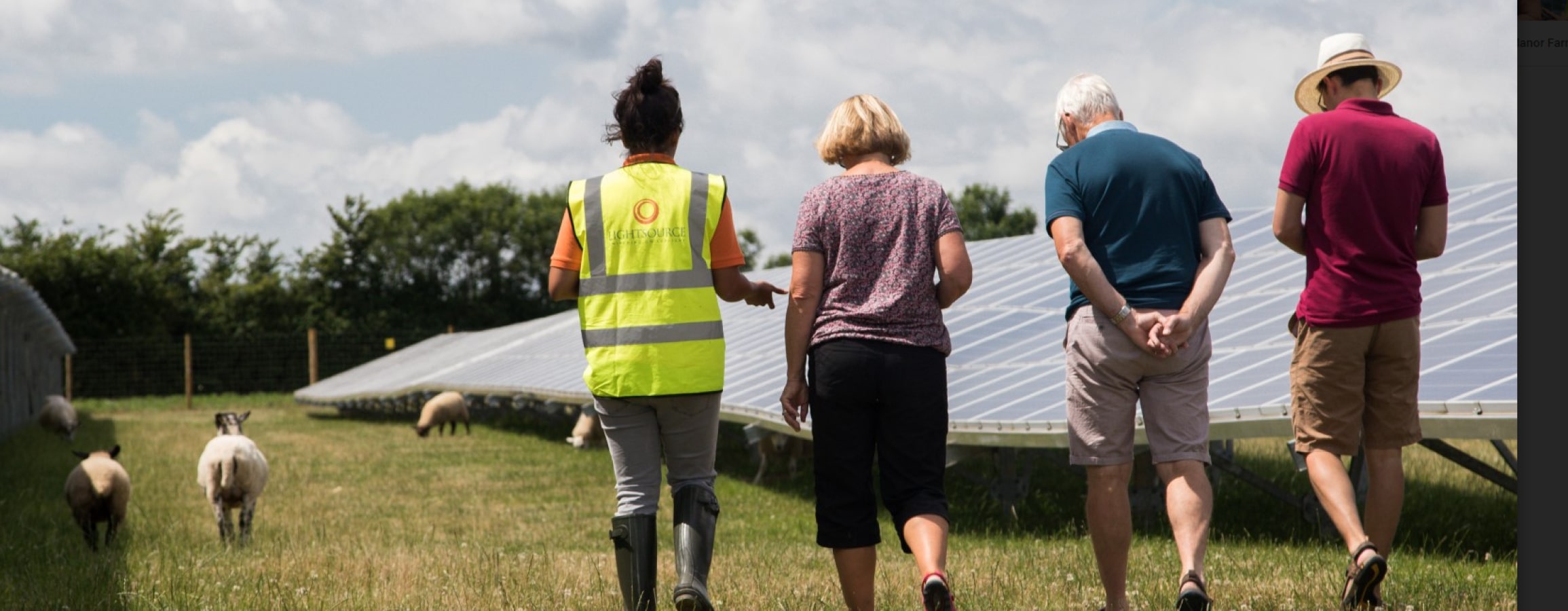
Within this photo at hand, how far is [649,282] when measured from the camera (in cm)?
414

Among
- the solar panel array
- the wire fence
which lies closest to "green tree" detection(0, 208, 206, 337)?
the wire fence

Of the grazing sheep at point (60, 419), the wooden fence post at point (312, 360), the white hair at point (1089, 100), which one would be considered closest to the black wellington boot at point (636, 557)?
the white hair at point (1089, 100)

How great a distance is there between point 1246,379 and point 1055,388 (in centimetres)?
127

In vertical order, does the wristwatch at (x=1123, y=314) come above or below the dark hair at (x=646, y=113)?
below

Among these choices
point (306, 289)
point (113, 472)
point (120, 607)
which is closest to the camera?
point (120, 607)

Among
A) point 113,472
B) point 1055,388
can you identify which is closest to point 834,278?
point 1055,388

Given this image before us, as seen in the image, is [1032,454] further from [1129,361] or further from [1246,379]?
[1129,361]

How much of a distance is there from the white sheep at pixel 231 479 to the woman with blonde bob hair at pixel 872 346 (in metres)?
5.53

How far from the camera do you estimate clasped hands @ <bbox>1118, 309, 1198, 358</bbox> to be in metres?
3.84

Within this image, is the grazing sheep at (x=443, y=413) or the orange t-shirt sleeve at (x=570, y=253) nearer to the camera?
the orange t-shirt sleeve at (x=570, y=253)

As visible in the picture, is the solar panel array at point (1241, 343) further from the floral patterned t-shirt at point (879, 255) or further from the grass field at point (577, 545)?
the floral patterned t-shirt at point (879, 255)

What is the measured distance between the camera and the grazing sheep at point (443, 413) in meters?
21.2

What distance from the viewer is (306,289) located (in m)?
50.8

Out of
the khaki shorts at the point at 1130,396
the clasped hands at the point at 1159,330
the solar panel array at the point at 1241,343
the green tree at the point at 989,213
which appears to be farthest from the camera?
the green tree at the point at 989,213
